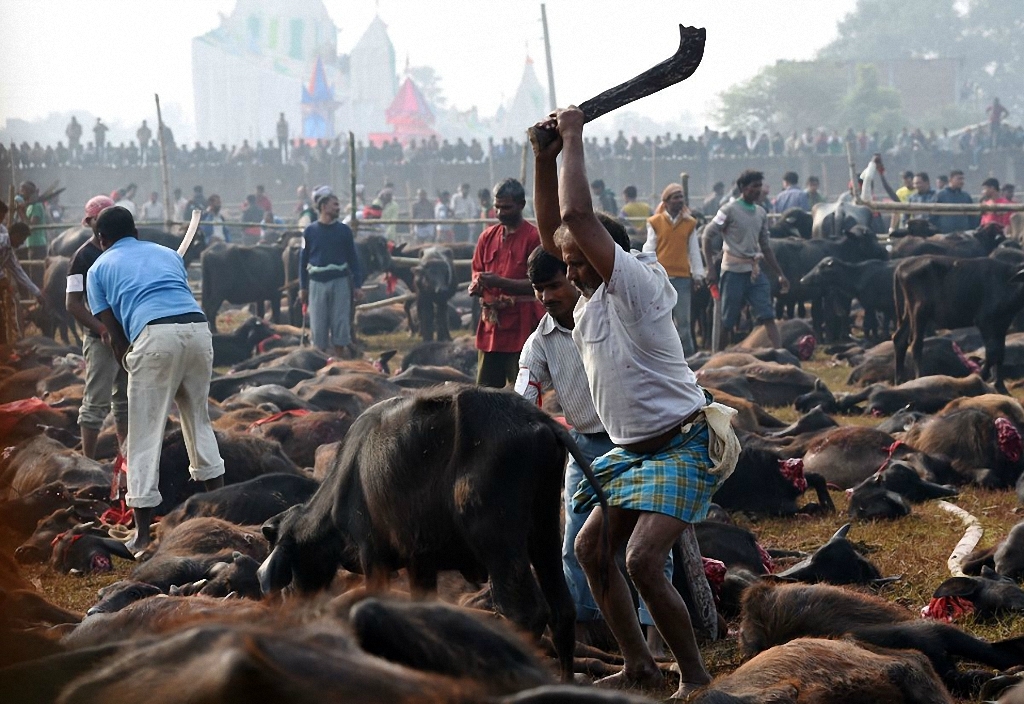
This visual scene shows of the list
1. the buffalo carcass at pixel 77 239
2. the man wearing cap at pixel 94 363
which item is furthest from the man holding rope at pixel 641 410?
the buffalo carcass at pixel 77 239

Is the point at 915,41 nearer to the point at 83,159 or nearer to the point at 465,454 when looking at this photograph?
the point at 83,159

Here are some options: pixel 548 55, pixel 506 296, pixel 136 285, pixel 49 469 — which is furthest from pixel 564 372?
pixel 548 55

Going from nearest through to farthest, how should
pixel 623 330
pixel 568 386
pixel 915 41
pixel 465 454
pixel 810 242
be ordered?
pixel 623 330 < pixel 465 454 < pixel 568 386 < pixel 810 242 < pixel 915 41

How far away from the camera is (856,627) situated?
208 inches

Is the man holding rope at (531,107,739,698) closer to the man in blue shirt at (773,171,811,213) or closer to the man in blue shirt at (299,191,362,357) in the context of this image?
the man in blue shirt at (299,191,362,357)

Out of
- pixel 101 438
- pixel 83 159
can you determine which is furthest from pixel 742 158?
pixel 101 438

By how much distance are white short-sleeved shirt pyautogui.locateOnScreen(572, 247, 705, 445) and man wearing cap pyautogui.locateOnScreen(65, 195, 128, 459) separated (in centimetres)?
488

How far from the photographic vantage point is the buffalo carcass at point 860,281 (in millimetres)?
17000

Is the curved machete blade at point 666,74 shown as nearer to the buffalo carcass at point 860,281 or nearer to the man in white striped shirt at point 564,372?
the man in white striped shirt at point 564,372

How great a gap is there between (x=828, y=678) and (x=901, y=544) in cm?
317

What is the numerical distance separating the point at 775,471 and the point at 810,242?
454 inches

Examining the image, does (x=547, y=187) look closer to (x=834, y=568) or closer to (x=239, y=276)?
(x=834, y=568)

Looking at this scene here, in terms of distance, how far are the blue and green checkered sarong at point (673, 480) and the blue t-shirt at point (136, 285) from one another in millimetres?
3796

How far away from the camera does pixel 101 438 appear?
10.6 meters
